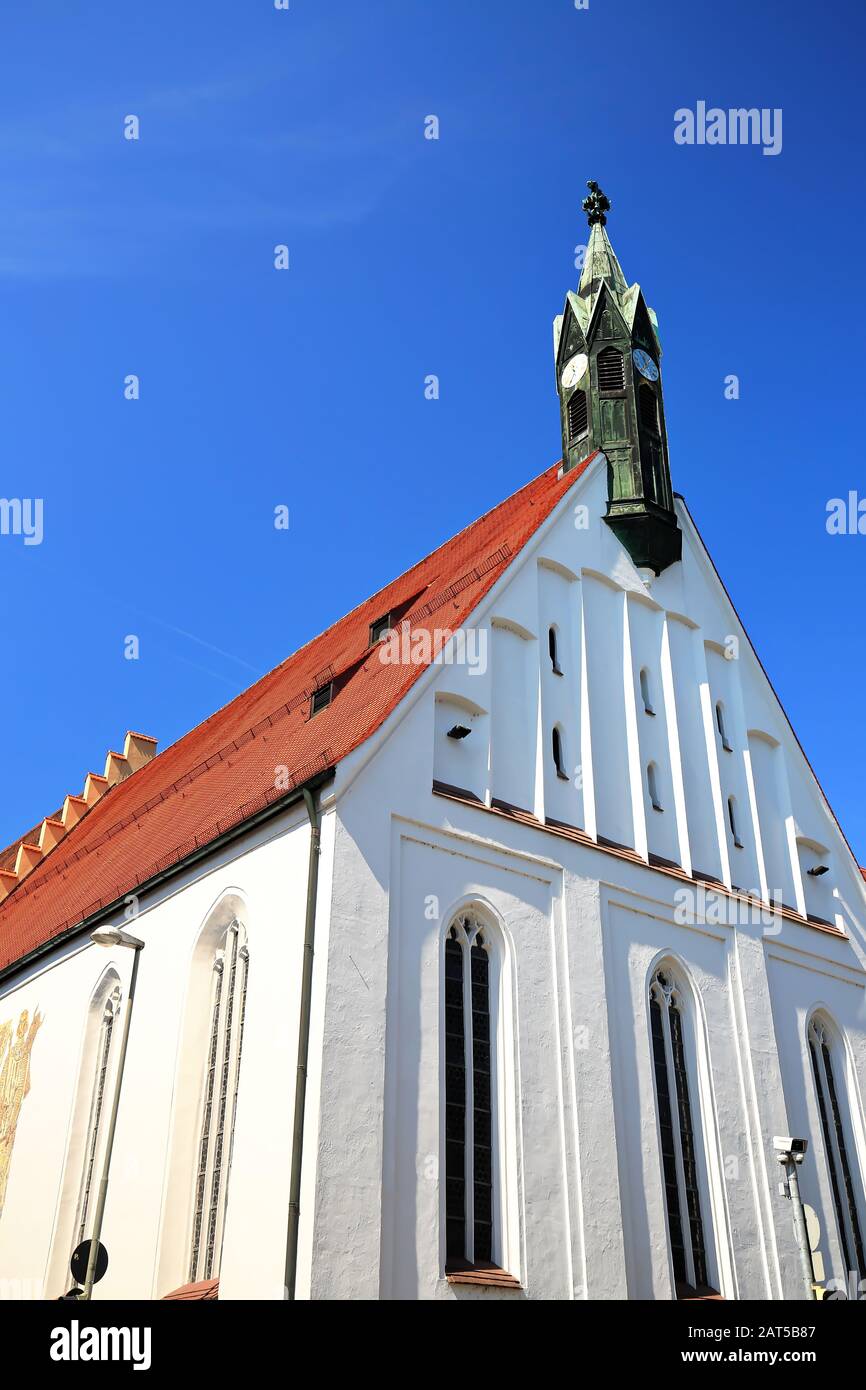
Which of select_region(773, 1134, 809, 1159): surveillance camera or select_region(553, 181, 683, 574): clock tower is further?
select_region(553, 181, 683, 574): clock tower

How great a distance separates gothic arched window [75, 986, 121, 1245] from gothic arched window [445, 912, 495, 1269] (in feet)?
18.1

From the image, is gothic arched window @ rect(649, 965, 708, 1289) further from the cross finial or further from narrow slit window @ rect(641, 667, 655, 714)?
the cross finial

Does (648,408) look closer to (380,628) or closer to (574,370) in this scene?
(574,370)

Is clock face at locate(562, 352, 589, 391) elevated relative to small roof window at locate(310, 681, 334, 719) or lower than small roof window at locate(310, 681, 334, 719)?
elevated

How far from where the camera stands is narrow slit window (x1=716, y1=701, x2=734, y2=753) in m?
20.4

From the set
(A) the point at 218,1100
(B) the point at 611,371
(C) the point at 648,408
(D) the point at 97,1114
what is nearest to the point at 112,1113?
(A) the point at 218,1100

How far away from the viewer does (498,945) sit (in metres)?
15.2

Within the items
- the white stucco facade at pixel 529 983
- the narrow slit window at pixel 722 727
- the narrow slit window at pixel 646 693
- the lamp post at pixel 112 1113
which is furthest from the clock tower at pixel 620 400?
the lamp post at pixel 112 1113

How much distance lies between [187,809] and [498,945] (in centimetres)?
703

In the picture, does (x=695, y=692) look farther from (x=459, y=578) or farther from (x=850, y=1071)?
(x=850, y=1071)

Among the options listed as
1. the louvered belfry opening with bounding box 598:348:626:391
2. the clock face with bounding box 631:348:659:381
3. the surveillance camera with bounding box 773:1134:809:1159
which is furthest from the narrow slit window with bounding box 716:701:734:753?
the clock face with bounding box 631:348:659:381

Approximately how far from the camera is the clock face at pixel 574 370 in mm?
22875

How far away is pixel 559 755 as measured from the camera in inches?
688
